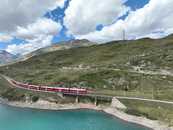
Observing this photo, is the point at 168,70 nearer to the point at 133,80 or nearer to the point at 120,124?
the point at 133,80

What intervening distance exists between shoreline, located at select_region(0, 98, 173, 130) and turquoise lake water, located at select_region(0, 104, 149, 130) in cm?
216

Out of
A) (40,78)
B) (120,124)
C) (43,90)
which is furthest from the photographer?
(40,78)

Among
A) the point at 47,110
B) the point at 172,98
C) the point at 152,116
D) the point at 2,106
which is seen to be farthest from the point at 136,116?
the point at 2,106

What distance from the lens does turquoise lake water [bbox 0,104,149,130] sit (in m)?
72.6

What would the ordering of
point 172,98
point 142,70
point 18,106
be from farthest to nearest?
point 142,70 → point 18,106 → point 172,98

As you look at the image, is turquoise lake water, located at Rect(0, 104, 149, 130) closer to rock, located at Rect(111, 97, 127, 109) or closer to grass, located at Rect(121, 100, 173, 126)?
rock, located at Rect(111, 97, 127, 109)

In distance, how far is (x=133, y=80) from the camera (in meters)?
114

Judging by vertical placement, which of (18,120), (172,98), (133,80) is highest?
(133,80)

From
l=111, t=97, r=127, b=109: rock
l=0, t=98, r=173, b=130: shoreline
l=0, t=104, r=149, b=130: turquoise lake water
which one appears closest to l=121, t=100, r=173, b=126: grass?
l=111, t=97, r=127, b=109: rock

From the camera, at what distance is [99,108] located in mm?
92500

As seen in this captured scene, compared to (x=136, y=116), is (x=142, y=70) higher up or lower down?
higher up

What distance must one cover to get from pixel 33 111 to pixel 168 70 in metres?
67.2

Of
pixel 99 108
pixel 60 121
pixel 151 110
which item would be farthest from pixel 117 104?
pixel 60 121

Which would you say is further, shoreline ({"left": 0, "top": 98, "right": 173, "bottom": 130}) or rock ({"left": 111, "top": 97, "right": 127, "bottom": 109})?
rock ({"left": 111, "top": 97, "right": 127, "bottom": 109})
